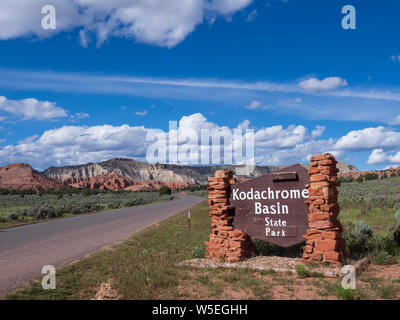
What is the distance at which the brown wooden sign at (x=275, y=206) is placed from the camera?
7.55 meters

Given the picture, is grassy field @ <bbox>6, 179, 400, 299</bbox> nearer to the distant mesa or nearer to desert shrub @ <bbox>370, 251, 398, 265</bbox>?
desert shrub @ <bbox>370, 251, 398, 265</bbox>

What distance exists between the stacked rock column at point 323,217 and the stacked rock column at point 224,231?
1449mm

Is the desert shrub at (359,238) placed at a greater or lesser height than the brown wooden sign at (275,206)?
lesser

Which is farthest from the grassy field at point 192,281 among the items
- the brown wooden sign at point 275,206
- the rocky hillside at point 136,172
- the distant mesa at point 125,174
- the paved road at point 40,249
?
the rocky hillside at point 136,172

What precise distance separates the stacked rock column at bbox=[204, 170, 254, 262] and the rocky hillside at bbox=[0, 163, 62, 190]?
119780mm

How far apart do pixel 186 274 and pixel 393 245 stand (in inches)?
210

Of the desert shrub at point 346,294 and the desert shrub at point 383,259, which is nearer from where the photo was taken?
the desert shrub at point 346,294

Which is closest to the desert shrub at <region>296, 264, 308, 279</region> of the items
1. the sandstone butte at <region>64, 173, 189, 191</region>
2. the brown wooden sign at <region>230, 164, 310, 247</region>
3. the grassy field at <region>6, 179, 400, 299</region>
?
the grassy field at <region>6, 179, 400, 299</region>

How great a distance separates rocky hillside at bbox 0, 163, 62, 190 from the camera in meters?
119

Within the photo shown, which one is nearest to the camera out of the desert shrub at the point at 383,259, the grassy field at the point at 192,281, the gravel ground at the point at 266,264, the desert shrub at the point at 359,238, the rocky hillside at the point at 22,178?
the grassy field at the point at 192,281

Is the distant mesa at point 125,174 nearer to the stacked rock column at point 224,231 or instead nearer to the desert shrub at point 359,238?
the stacked rock column at point 224,231

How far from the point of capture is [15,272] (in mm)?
8102
